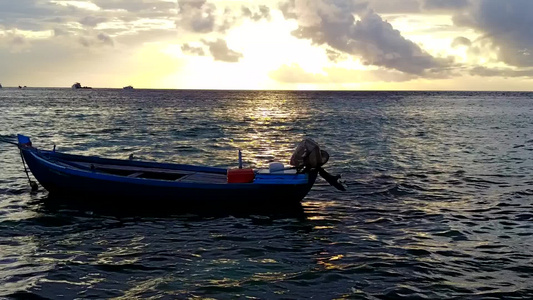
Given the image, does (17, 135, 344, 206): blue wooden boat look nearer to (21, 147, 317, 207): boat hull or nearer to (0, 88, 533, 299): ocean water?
(21, 147, 317, 207): boat hull

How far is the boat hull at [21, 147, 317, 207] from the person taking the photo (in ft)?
52.1

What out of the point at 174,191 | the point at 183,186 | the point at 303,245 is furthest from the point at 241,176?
the point at 303,245

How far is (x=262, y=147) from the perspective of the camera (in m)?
36.2

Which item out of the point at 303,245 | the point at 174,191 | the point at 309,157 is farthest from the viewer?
the point at 174,191

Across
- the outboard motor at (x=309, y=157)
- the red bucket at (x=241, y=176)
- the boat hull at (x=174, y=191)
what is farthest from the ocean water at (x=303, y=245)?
the outboard motor at (x=309, y=157)

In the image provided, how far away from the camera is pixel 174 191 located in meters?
16.0

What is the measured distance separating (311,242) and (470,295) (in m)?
4.56

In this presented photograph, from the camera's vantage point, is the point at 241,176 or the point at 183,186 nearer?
the point at 183,186

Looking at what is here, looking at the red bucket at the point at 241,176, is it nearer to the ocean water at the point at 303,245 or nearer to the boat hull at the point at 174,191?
the boat hull at the point at 174,191

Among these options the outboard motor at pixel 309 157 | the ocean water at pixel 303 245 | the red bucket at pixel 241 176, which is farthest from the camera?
the red bucket at pixel 241 176

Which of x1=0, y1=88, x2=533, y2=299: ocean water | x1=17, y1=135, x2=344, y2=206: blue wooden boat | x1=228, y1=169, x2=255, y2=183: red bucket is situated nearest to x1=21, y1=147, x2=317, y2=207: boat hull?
x1=17, y1=135, x2=344, y2=206: blue wooden boat

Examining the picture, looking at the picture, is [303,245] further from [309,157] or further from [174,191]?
[174,191]

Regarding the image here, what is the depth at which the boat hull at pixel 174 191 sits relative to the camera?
52.1ft

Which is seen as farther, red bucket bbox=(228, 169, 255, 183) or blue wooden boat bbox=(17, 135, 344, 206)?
red bucket bbox=(228, 169, 255, 183)
